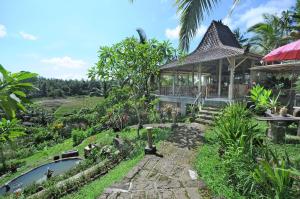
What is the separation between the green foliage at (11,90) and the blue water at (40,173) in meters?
8.09

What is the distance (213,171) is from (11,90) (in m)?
4.57

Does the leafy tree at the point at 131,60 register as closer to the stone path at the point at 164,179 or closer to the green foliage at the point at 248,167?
the stone path at the point at 164,179

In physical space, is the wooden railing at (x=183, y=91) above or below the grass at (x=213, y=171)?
Result: above

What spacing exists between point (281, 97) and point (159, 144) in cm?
771

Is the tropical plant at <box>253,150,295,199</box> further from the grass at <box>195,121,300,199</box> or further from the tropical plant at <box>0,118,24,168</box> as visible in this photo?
the tropical plant at <box>0,118,24,168</box>

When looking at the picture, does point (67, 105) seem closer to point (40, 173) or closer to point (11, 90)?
point (40, 173)

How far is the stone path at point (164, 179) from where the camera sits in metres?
4.08

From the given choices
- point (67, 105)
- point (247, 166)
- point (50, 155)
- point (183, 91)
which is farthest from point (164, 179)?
point (67, 105)

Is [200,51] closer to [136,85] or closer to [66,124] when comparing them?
[136,85]

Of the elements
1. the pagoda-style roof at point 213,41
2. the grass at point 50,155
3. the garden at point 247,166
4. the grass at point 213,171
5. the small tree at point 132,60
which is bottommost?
the grass at point 50,155

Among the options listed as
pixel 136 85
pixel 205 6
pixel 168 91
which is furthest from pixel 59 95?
pixel 205 6

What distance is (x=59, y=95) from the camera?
164ft

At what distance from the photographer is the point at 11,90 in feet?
4.77

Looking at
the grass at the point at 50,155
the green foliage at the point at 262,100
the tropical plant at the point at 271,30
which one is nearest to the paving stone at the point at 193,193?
the green foliage at the point at 262,100
